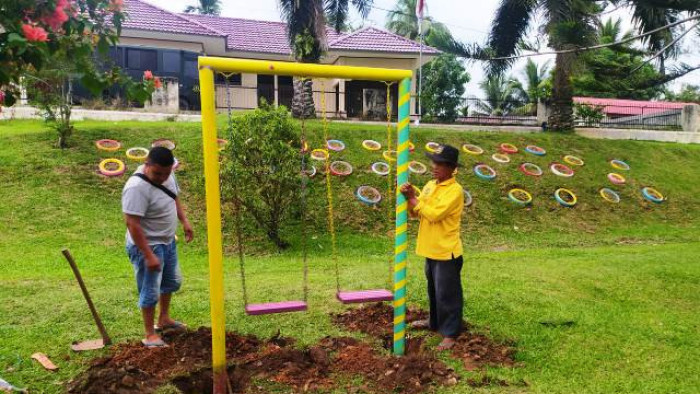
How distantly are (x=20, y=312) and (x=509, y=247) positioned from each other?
Result: 7771 millimetres

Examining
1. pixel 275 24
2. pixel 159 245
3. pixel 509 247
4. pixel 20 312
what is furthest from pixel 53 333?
pixel 275 24

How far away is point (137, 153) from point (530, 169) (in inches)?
362

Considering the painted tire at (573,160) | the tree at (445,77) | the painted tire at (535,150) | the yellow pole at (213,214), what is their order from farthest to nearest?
the tree at (445,77) → the painted tire at (535,150) → the painted tire at (573,160) → the yellow pole at (213,214)

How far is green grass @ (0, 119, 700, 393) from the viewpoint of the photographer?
4.07 metres

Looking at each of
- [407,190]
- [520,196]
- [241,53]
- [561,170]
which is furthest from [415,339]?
[241,53]

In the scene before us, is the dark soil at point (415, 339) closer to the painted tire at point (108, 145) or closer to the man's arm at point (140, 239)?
the man's arm at point (140, 239)

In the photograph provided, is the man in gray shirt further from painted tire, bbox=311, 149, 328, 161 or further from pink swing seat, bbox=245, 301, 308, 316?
painted tire, bbox=311, 149, 328, 161

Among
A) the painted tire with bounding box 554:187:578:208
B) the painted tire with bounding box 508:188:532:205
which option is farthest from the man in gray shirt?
the painted tire with bounding box 554:187:578:208

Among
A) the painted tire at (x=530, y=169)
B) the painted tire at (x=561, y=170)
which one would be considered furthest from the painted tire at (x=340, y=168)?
the painted tire at (x=561, y=170)

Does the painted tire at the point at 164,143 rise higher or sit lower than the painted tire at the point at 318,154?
higher

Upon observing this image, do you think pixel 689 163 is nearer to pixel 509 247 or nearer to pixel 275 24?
pixel 509 247

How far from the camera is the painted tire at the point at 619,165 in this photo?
13863 mm

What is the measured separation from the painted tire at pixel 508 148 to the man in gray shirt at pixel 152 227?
11022mm

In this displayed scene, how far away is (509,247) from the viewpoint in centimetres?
970
